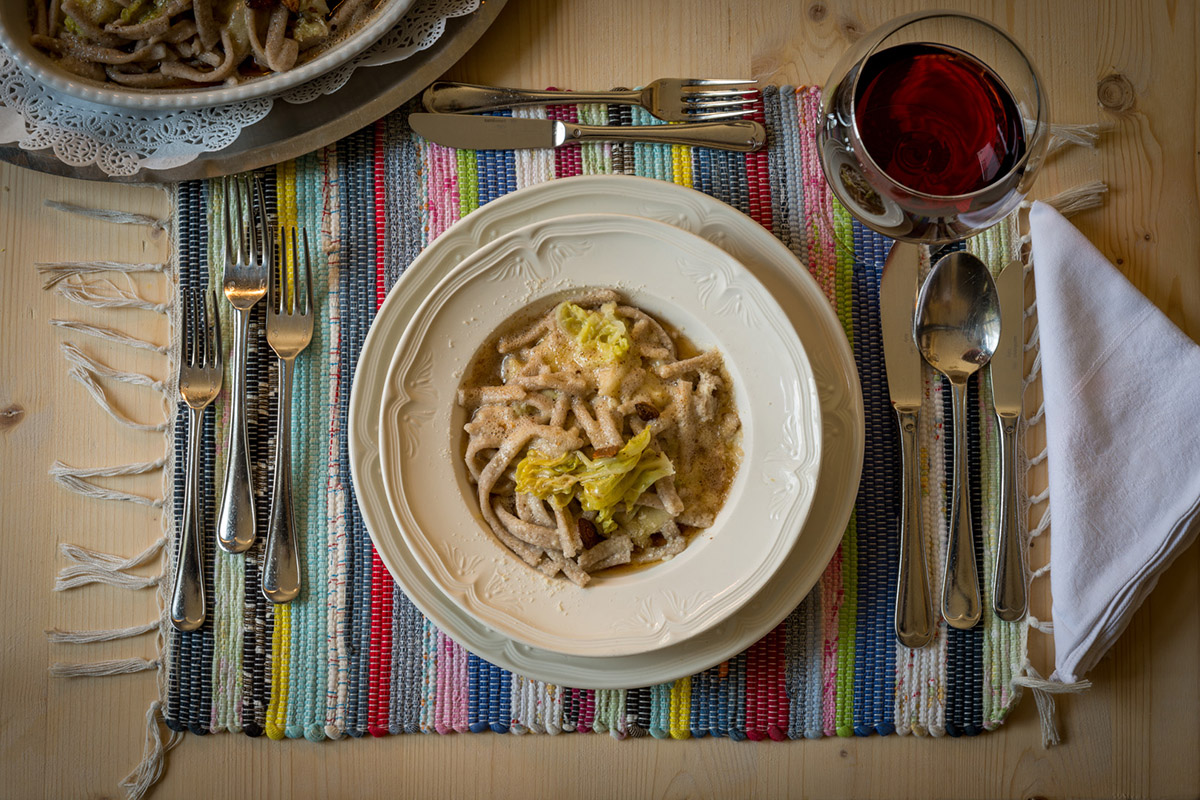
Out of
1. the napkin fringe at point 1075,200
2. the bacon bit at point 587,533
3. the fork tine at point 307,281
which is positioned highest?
the napkin fringe at point 1075,200

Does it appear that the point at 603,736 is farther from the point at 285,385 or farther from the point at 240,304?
the point at 240,304

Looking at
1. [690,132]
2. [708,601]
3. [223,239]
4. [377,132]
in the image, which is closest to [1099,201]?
[690,132]

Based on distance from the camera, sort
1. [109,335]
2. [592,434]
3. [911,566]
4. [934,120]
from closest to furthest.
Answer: [934,120]
[592,434]
[911,566]
[109,335]

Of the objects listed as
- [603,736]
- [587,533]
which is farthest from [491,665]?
[587,533]

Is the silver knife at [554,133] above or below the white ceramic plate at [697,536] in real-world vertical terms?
above

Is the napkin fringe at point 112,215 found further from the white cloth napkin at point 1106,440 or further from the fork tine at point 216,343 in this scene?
the white cloth napkin at point 1106,440

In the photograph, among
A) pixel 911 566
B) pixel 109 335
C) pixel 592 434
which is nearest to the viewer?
pixel 592 434

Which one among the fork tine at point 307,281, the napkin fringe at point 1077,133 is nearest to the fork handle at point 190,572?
the fork tine at point 307,281

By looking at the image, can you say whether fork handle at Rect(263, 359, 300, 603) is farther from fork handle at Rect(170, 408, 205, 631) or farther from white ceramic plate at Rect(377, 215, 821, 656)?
white ceramic plate at Rect(377, 215, 821, 656)
